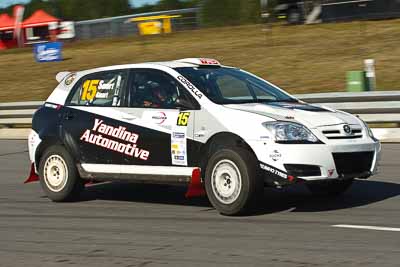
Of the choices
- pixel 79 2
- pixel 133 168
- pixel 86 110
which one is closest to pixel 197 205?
pixel 133 168

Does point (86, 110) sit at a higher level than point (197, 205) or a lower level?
higher

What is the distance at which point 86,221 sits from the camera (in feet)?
28.0

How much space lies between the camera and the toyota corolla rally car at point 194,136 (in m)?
7.88

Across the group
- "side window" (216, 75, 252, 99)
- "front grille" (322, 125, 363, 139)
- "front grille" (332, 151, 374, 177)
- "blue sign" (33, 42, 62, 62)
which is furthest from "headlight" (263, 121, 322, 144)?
"blue sign" (33, 42, 62, 62)

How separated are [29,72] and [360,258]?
3065 centimetres

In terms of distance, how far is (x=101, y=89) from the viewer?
31.1 feet

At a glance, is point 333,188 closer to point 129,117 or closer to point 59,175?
point 129,117

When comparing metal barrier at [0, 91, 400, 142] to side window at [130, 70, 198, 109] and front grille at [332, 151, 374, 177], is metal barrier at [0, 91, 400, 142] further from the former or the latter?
side window at [130, 70, 198, 109]

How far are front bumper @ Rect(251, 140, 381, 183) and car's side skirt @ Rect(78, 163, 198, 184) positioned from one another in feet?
3.09

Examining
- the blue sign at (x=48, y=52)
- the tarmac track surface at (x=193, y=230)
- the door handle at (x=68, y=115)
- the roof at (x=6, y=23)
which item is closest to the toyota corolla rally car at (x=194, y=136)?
the door handle at (x=68, y=115)

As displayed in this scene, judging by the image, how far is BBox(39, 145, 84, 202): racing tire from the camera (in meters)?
9.58

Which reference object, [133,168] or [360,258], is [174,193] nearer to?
[133,168]

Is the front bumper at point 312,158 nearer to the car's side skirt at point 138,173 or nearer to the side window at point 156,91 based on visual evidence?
the car's side skirt at point 138,173

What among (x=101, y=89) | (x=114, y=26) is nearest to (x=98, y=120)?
(x=101, y=89)
